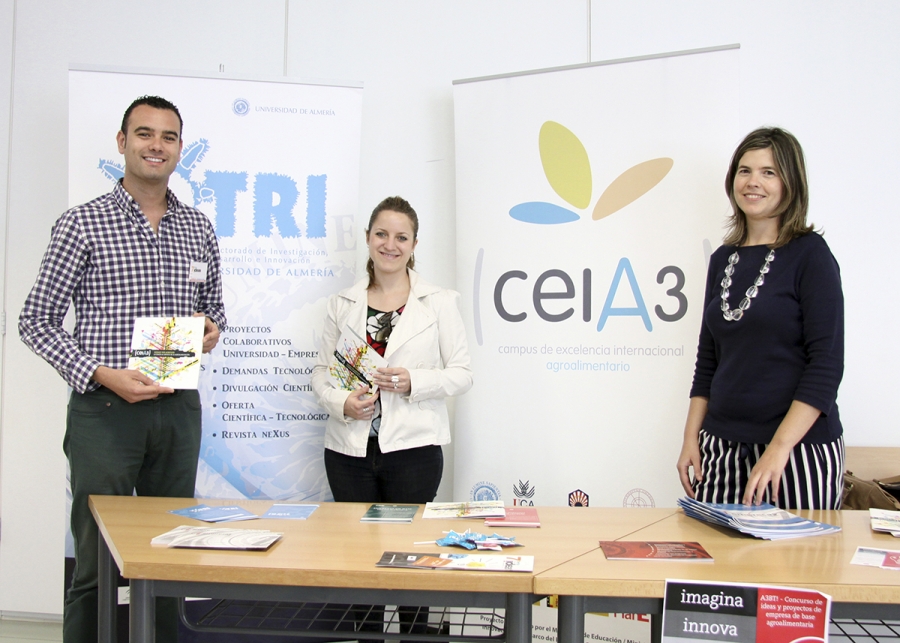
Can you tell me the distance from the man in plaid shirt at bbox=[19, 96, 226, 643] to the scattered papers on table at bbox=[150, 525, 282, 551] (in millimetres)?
583

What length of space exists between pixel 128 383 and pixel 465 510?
104 centimetres

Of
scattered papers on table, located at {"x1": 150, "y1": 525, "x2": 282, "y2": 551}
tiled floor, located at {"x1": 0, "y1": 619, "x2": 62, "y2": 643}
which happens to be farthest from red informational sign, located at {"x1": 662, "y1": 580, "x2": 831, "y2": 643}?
tiled floor, located at {"x1": 0, "y1": 619, "x2": 62, "y2": 643}

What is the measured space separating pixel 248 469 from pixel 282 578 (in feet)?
5.11

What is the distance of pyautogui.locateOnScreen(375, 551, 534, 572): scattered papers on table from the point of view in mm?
1326

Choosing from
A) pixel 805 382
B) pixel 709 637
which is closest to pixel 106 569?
pixel 709 637

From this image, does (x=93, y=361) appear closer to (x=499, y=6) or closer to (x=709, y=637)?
(x=709, y=637)

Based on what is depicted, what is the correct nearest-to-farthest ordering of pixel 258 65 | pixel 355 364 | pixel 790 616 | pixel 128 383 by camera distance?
pixel 790 616 < pixel 128 383 < pixel 355 364 < pixel 258 65

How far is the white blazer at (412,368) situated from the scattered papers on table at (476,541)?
0.82 meters

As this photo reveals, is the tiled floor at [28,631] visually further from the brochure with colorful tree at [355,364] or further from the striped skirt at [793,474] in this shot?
the striped skirt at [793,474]

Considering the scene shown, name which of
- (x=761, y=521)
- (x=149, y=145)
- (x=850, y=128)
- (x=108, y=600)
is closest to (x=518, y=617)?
(x=761, y=521)

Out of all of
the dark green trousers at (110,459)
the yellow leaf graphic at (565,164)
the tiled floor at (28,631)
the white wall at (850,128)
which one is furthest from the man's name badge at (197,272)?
the white wall at (850,128)

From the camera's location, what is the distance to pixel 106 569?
1.81 m

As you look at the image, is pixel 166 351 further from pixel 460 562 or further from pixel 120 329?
pixel 460 562

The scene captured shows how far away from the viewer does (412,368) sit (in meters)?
2.42
